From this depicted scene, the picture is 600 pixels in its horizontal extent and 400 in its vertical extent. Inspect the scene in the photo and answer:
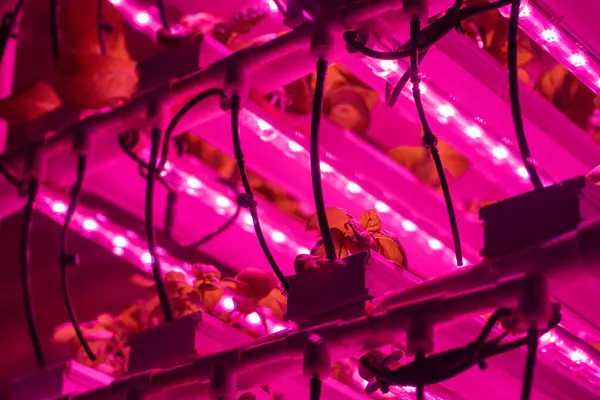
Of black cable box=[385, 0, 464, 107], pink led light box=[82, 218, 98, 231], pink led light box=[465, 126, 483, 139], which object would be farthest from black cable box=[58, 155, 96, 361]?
pink led light box=[465, 126, 483, 139]

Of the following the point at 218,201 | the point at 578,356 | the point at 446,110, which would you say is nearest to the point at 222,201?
the point at 218,201

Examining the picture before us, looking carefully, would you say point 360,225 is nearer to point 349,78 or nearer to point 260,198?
point 260,198

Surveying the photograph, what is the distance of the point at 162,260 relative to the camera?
1954mm

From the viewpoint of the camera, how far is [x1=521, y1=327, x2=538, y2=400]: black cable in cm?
94

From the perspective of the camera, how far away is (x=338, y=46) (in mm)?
1294

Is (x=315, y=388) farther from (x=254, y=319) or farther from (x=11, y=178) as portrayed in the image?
(x=11, y=178)

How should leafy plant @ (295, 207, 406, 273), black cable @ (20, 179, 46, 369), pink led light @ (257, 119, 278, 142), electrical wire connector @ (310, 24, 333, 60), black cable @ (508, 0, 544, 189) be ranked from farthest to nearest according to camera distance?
pink led light @ (257, 119, 278, 142) → black cable @ (20, 179, 46, 369) → leafy plant @ (295, 207, 406, 273) → electrical wire connector @ (310, 24, 333, 60) → black cable @ (508, 0, 544, 189)

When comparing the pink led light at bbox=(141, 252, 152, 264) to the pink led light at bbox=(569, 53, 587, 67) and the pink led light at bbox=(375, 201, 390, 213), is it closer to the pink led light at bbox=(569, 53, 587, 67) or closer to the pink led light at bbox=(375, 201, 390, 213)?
the pink led light at bbox=(375, 201, 390, 213)

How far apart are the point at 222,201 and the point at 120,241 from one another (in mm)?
216

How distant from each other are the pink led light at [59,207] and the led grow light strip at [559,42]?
775mm

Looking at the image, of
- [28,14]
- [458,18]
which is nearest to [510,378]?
[458,18]

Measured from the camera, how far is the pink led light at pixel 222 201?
1832 mm

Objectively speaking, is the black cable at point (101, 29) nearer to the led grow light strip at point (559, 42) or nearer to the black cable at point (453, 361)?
the led grow light strip at point (559, 42)

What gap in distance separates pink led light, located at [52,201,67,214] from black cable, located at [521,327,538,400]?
102cm
